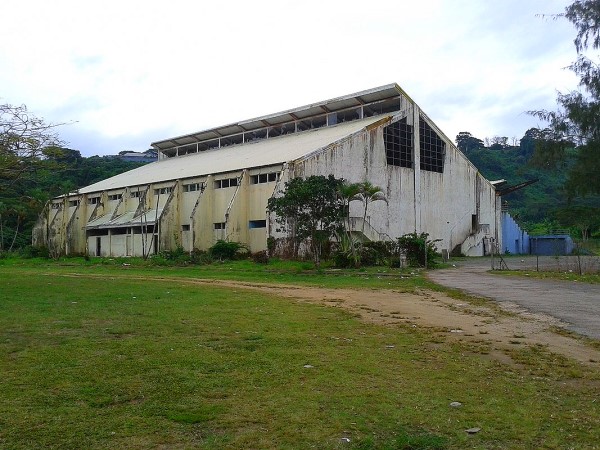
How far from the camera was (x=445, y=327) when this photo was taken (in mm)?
10180

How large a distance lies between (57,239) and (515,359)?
164 feet

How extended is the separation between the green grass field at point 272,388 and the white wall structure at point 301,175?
24.7m

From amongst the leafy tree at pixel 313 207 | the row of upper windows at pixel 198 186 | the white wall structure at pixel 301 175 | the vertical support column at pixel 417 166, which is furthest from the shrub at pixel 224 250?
the vertical support column at pixel 417 166

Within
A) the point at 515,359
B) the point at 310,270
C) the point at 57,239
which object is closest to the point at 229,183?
the point at 310,270

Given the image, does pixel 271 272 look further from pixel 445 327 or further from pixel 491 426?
pixel 491 426

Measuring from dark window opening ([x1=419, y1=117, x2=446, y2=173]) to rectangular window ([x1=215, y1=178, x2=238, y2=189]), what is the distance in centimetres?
1310

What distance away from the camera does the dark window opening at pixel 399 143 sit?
39.2m

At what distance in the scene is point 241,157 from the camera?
42.5m

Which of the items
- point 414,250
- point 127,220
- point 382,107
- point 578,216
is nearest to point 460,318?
point 578,216

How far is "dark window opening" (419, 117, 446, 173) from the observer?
41.7 meters

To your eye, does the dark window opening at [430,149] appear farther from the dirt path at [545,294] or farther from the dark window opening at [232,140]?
the dirt path at [545,294]

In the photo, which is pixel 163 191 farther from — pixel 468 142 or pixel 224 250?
pixel 468 142

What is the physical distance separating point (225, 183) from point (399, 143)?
11.8 metres

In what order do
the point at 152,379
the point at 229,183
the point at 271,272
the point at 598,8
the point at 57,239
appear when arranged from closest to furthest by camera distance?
the point at 152,379, the point at 598,8, the point at 271,272, the point at 229,183, the point at 57,239
